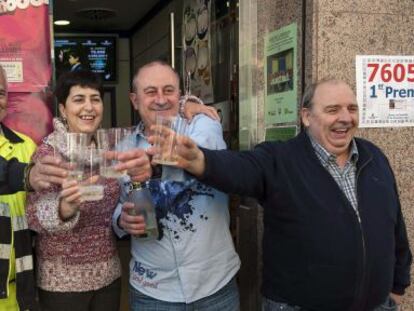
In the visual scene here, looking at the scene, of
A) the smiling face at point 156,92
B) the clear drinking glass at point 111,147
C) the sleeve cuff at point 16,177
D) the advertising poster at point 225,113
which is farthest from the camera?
the advertising poster at point 225,113

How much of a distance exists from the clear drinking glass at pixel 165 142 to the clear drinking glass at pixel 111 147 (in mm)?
166

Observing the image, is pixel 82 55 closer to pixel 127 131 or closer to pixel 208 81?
pixel 208 81

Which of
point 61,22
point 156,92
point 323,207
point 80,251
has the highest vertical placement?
point 61,22

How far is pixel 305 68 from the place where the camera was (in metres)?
2.88

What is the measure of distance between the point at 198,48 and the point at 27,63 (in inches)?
74.4

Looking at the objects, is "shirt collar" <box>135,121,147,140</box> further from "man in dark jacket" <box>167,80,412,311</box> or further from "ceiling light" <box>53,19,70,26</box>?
"ceiling light" <box>53,19,70,26</box>

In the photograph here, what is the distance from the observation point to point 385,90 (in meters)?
2.96

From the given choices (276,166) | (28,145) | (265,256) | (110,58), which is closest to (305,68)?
(276,166)

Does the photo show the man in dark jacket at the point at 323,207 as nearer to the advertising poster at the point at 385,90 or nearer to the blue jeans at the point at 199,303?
the blue jeans at the point at 199,303

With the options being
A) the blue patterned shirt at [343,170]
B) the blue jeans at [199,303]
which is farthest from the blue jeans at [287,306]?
the blue patterned shirt at [343,170]

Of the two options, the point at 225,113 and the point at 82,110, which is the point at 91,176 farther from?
the point at 225,113

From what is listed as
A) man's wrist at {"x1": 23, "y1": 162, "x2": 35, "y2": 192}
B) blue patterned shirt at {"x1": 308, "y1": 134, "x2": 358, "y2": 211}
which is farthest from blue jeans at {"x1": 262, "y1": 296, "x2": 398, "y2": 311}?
man's wrist at {"x1": 23, "y1": 162, "x2": 35, "y2": 192}

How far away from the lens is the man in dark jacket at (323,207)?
7.09 ft

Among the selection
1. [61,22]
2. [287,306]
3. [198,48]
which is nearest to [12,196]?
[287,306]
